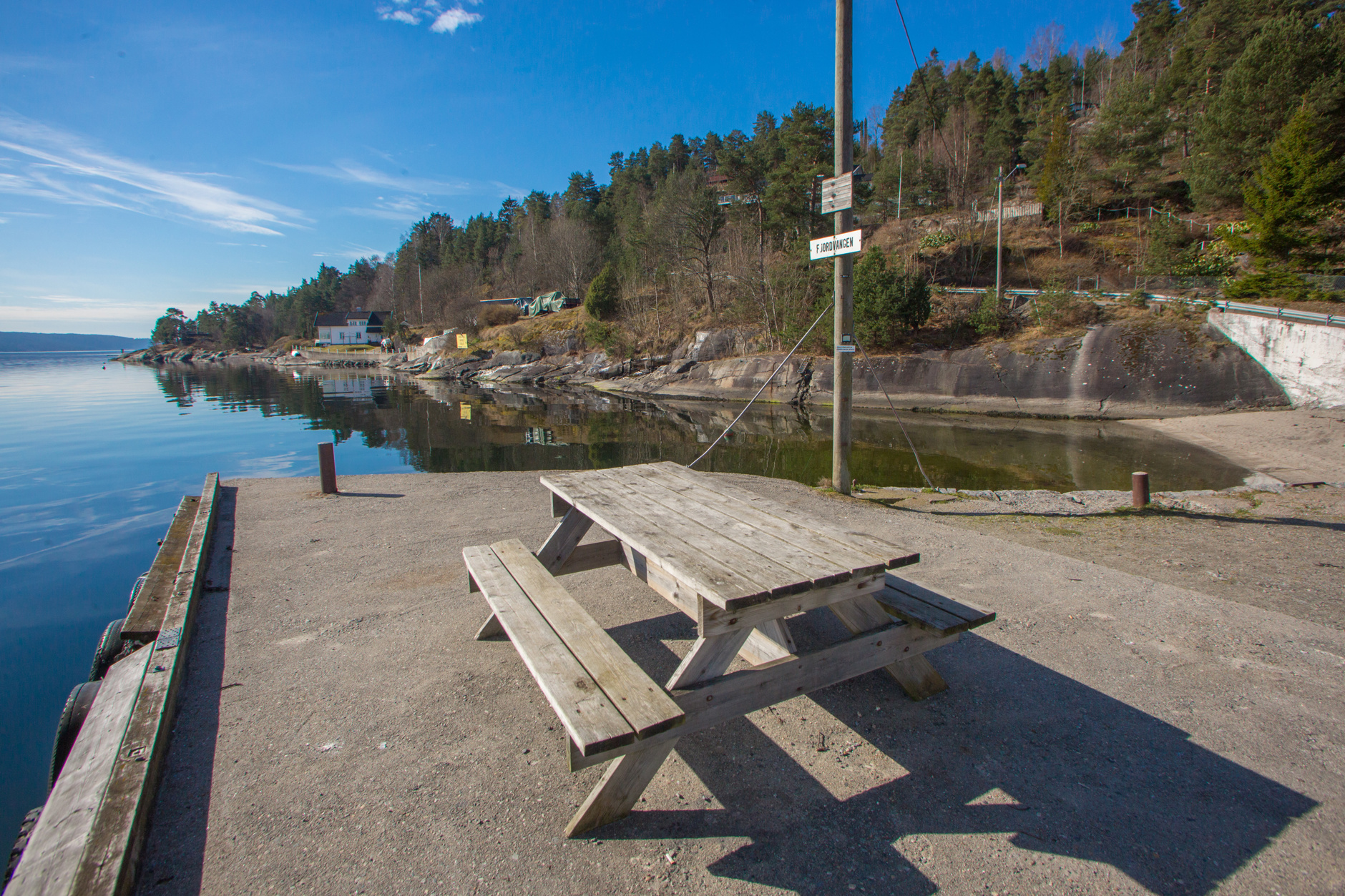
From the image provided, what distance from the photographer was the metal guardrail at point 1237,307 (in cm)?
1814

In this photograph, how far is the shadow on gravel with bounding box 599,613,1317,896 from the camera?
230 cm

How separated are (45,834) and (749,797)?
275 cm

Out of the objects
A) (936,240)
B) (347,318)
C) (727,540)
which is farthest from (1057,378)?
(347,318)

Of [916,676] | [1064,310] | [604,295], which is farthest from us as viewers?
[604,295]

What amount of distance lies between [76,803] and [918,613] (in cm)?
372

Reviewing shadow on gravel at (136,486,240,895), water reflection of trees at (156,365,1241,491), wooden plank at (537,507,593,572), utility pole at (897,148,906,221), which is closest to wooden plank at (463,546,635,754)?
wooden plank at (537,507,593,572)

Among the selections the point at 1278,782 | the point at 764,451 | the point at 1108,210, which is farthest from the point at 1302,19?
the point at 1278,782

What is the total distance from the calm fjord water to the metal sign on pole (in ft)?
13.4

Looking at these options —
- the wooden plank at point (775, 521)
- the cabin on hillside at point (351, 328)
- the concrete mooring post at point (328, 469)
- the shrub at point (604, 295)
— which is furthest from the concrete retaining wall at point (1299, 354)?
the cabin on hillside at point (351, 328)

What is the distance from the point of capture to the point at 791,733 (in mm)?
3141

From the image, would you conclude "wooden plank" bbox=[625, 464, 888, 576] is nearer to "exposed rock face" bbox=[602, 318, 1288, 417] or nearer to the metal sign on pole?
the metal sign on pole

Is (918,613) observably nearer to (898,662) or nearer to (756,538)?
(898,662)

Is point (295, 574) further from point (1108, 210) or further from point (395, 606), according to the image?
point (1108, 210)

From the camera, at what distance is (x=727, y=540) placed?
3121 mm
